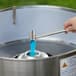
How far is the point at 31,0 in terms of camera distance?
94.5 inches

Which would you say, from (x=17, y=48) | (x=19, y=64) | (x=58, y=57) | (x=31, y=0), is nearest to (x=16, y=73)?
(x=19, y=64)

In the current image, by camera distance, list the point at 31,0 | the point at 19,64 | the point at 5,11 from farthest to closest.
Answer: the point at 31,0 < the point at 5,11 < the point at 19,64

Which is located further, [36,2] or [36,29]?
[36,2]

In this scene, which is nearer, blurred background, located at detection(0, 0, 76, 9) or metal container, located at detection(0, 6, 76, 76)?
metal container, located at detection(0, 6, 76, 76)

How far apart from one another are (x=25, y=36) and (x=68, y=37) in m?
0.19

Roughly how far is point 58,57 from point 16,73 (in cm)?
14

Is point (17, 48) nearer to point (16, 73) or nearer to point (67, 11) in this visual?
point (67, 11)

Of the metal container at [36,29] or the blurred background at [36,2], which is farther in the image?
the blurred background at [36,2]

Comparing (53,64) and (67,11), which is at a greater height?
(67,11)

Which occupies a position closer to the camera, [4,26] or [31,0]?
[4,26]

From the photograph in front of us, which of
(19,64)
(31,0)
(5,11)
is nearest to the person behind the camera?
(19,64)

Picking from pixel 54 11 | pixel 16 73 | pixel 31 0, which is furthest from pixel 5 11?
pixel 31 0

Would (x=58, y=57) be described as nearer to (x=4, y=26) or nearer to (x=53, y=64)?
(x=53, y=64)

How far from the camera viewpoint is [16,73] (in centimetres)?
106
